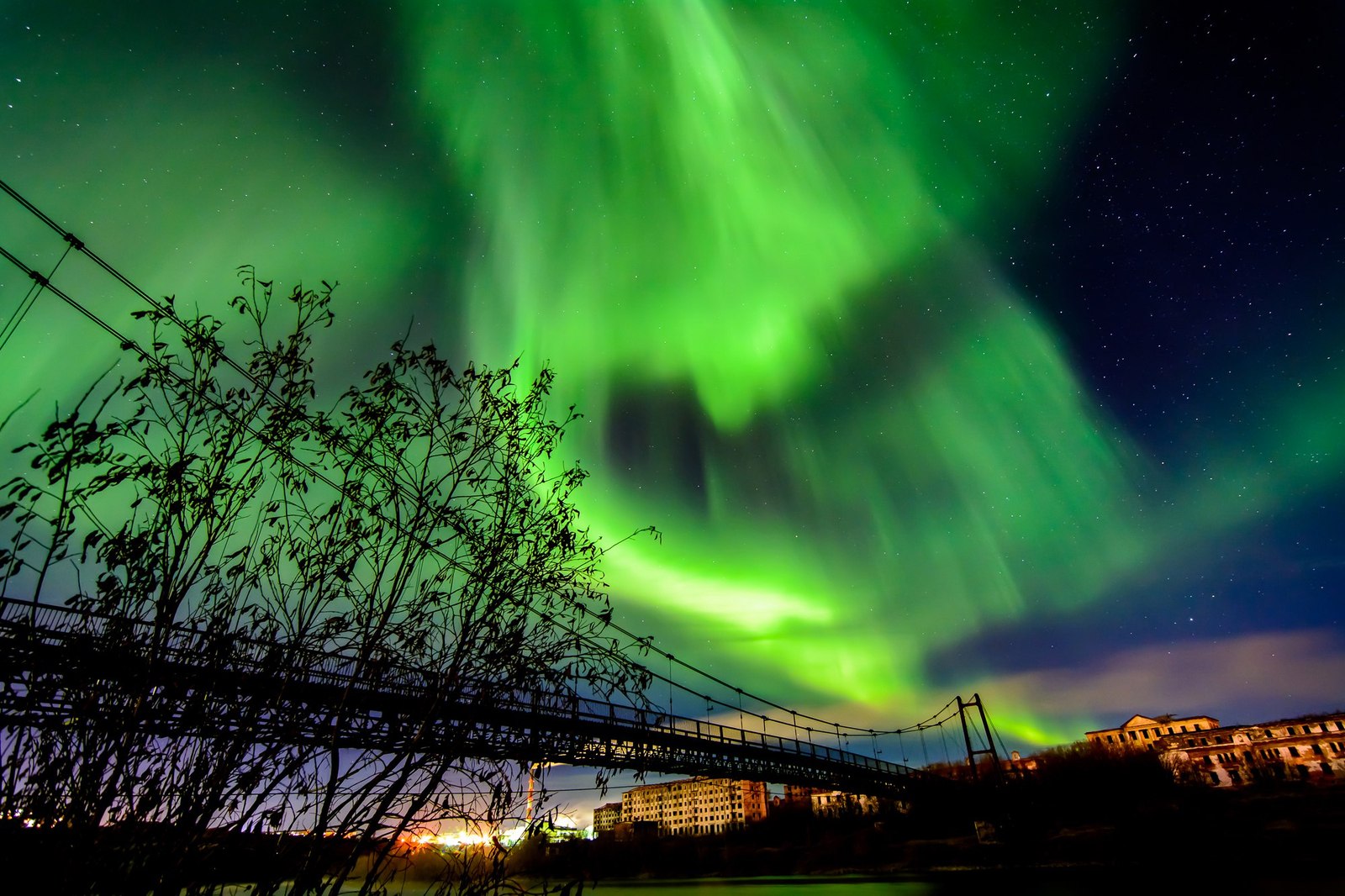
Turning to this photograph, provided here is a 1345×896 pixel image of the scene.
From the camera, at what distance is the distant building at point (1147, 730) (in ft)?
391

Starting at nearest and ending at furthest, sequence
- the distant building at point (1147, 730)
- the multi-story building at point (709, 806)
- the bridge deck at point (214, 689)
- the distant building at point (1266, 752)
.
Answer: the bridge deck at point (214, 689) → the distant building at point (1266, 752) → the distant building at point (1147, 730) → the multi-story building at point (709, 806)

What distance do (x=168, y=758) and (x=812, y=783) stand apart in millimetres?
67858

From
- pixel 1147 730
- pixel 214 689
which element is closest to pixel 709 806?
pixel 1147 730

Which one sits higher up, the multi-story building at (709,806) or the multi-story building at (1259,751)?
the multi-story building at (1259,751)

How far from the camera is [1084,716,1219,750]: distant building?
11912cm

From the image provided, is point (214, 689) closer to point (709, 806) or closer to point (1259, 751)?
point (1259, 751)

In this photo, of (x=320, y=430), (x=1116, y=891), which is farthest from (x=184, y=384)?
(x=1116, y=891)

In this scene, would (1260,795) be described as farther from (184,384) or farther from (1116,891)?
(184,384)

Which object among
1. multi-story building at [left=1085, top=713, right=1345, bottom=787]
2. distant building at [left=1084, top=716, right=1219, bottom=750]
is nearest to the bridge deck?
multi-story building at [left=1085, top=713, right=1345, bottom=787]

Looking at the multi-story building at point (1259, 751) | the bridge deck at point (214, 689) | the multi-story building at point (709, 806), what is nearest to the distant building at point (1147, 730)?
the multi-story building at point (1259, 751)

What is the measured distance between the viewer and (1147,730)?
407 ft

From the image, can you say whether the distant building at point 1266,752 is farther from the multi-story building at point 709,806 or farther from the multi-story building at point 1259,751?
the multi-story building at point 709,806

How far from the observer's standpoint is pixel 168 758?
11.0ft

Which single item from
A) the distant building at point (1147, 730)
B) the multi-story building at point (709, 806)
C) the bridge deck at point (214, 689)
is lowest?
A: the multi-story building at point (709, 806)
